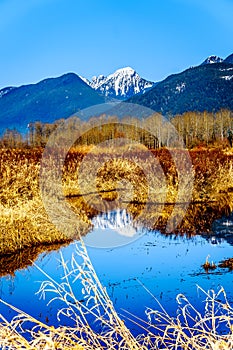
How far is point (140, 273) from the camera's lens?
9492 mm

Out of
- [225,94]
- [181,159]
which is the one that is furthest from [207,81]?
[181,159]

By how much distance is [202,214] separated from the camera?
16.1 metres

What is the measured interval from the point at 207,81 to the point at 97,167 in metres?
156

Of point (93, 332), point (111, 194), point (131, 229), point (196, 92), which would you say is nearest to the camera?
point (93, 332)

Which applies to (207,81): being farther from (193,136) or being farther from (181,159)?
(181,159)

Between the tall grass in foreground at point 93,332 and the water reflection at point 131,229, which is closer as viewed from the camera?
the tall grass in foreground at point 93,332

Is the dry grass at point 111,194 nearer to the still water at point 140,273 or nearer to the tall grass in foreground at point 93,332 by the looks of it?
the still water at point 140,273

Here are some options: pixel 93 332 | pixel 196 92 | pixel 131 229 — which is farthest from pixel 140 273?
pixel 196 92

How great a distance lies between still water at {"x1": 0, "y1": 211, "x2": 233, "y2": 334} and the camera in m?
7.75

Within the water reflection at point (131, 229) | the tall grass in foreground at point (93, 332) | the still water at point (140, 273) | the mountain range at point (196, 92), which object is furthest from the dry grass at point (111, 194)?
the mountain range at point (196, 92)

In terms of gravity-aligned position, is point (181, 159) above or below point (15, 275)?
above

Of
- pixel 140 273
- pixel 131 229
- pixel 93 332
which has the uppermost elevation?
pixel 93 332

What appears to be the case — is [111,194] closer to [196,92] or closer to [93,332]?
[93,332]

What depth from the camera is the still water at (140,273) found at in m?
7.75
